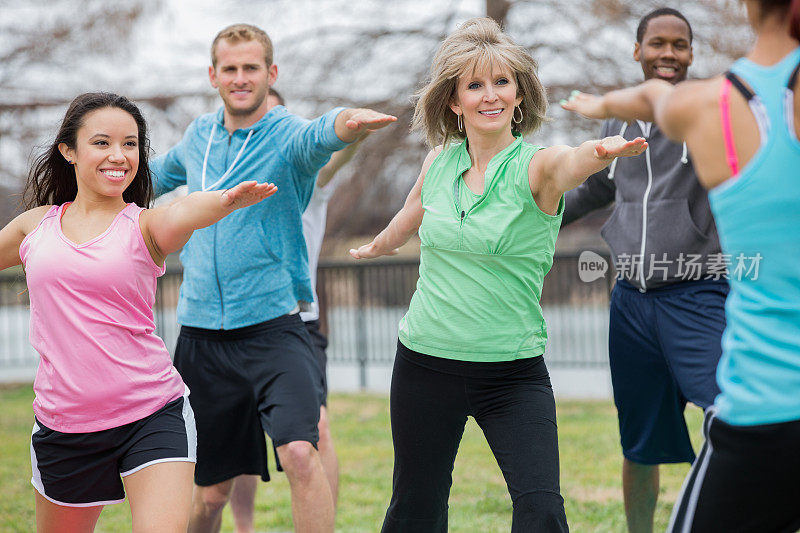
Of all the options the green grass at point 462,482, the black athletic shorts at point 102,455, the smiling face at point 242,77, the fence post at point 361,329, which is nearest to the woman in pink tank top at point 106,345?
the black athletic shorts at point 102,455

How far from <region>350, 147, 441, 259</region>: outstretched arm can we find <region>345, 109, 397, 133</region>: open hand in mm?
247

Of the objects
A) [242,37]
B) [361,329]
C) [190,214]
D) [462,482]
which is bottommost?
[462,482]

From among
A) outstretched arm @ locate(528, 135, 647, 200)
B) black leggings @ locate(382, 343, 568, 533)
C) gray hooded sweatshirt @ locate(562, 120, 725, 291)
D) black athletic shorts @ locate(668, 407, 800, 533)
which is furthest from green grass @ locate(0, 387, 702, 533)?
black athletic shorts @ locate(668, 407, 800, 533)

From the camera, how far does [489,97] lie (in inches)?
134

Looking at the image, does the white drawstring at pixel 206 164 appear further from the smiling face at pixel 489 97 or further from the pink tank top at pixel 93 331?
the smiling face at pixel 489 97

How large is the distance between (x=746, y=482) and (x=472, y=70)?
1822 millimetres

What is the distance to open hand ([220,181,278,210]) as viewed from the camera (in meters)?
3.25

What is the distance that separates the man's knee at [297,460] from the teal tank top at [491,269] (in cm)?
82

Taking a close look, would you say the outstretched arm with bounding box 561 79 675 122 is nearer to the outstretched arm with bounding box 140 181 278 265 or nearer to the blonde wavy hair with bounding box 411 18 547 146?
the blonde wavy hair with bounding box 411 18 547 146

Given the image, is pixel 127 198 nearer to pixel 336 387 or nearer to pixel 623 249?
pixel 623 249

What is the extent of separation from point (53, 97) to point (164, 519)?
9458mm

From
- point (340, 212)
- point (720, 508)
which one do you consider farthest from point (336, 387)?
point (720, 508)

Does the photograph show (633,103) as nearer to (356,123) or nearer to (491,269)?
(491,269)

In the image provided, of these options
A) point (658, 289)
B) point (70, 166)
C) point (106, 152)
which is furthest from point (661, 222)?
point (70, 166)
